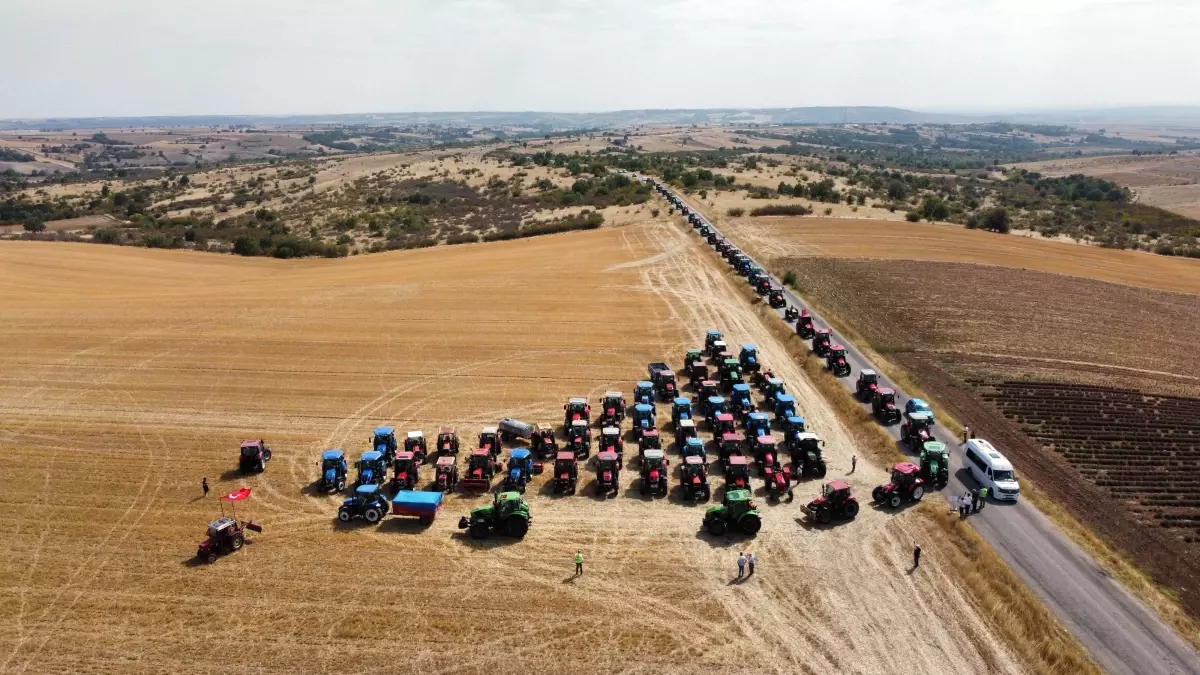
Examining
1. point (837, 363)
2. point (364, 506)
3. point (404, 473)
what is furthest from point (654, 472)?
point (837, 363)

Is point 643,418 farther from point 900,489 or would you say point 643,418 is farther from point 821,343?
point 821,343

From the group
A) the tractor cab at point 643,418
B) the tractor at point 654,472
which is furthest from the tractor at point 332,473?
the tractor cab at point 643,418

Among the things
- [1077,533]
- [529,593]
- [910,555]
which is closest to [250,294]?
[529,593]

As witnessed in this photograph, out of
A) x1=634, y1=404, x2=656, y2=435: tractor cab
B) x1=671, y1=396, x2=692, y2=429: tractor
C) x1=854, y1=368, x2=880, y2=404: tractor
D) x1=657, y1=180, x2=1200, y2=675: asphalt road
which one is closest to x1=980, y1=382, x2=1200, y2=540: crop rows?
x1=657, y1=180, x2=1200, y2=675: asphalt road

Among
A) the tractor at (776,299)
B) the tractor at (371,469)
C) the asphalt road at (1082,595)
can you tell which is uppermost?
the tractor at (776,299)

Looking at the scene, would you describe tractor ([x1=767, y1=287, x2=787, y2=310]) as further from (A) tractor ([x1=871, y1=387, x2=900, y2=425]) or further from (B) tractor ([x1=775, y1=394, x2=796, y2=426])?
(B) tractor ([x1=775, y1=394, x2=796, y2=426])

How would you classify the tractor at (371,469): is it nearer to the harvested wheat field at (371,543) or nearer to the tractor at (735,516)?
the harvested wheat field at (371,543)

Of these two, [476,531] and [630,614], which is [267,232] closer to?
[476,531]
